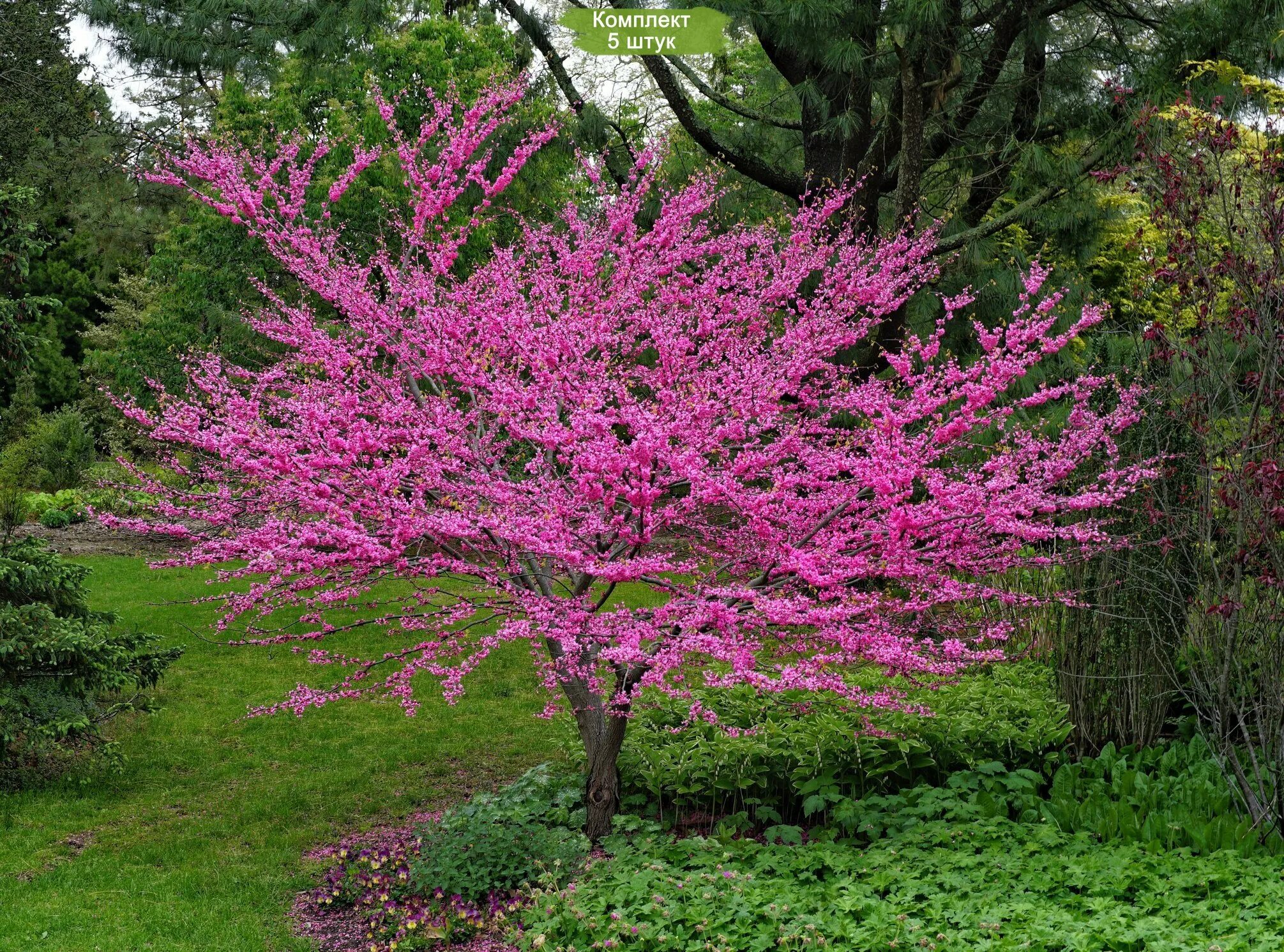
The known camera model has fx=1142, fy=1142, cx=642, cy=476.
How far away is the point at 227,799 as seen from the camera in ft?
20.5

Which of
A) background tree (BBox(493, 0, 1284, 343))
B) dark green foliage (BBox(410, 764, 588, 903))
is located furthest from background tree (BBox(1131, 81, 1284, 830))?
dark green foliage (BBox(410, 764, 588, 903))

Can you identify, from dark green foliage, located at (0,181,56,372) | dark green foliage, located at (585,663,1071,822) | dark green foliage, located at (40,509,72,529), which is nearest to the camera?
dark green foliage, located at (585,663,1071,822)

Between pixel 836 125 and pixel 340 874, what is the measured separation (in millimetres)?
6072

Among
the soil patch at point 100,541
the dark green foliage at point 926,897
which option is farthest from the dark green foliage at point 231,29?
the dark green foliage at point 926,897

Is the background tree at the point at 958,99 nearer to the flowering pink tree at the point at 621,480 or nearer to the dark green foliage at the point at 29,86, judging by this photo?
the flowering pink tree at the point at 621,480

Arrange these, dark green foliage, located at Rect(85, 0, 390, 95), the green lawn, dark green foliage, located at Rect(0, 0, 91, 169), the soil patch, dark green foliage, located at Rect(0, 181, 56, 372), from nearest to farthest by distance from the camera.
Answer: the green lawn
dark green foliage, located at Rect(0, 181, 56, 372)
dark green foliage, located at Rect(85, 0, 390, 95)
dark green foliage, located at Rect(0, 0, 91, 169)
the soil patch

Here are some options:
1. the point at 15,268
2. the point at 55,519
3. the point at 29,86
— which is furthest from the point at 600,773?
the point at 29,86

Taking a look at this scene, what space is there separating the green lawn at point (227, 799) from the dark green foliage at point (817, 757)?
1.56m

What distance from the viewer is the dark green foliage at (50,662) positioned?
19.4ft

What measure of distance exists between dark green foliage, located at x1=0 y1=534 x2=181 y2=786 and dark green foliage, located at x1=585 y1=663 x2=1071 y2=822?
2871mm

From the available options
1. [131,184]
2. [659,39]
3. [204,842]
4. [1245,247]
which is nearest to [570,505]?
[204,842]

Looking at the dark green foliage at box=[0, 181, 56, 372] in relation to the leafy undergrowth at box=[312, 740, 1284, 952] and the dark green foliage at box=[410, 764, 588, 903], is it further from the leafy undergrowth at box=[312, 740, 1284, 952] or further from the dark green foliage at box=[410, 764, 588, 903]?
the dark green foliage at box=[410, 764, 588, 903]

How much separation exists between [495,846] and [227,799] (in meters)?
2.15

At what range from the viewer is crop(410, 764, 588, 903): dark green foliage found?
4.79 meters
